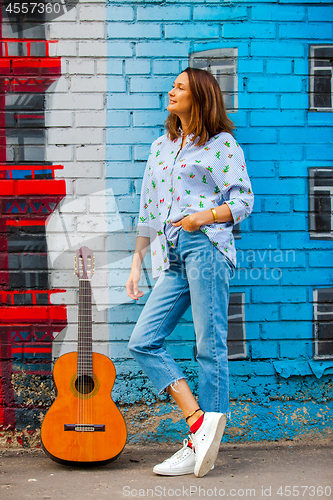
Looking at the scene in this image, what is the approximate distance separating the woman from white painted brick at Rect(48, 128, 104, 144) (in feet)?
2.06

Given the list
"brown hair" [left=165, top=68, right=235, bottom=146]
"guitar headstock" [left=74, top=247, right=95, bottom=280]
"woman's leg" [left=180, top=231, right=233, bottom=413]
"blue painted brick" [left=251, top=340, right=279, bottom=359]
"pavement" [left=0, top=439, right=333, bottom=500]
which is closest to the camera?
"pavement" [left=0, top=439, right=333, bottom=500]

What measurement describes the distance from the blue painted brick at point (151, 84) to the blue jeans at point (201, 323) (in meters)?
1.06

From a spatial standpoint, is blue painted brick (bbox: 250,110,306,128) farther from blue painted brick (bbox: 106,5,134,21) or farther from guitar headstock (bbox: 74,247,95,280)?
guitar headstock (bbox: 74,247,95,280)

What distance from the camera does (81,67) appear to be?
2609 mm

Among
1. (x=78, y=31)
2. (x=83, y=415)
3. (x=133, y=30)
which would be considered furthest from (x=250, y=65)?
(x=83, y=415)

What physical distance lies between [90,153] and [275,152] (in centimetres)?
112

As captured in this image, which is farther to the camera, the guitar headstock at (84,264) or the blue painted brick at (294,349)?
the blue painted brick at (294,349)

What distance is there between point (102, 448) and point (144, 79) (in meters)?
2.07

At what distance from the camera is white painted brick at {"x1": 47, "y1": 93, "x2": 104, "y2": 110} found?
2.60 metres

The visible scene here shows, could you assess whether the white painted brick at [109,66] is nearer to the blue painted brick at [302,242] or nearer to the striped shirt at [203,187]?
the striped shirt at [203,187]

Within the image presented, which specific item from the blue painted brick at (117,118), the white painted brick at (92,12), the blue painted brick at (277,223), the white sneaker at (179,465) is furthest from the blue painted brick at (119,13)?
the white sneaker at (179,465)

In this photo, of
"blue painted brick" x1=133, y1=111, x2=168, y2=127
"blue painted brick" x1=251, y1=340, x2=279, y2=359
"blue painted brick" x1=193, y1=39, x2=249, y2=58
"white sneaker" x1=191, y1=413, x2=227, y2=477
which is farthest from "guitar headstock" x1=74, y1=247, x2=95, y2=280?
"blue painted brick" x1=193, y1=39, x2=249, y2=58

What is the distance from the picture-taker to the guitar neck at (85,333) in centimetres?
217

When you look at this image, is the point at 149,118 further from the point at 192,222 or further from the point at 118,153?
the point at 192,222
